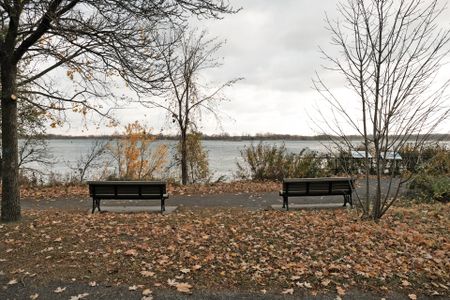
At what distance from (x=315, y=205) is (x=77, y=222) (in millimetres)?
5942

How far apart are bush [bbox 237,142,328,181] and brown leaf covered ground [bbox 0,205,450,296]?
9.53 metres

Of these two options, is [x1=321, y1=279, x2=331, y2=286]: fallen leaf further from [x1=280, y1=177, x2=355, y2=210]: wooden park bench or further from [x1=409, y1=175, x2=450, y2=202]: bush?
[x1=409, y1=175, x2=450, y2=202]: bush

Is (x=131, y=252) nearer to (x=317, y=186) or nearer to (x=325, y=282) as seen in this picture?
(x=325, y=282)

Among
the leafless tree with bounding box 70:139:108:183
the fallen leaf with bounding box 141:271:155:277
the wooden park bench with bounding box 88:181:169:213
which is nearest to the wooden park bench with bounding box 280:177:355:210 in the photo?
the wooden park bench with bounding box 88:181:169:213

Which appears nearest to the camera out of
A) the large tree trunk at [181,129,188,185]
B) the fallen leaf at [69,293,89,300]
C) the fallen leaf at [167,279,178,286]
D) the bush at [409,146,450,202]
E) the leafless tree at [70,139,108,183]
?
the fallen leaf at [69,293,89,300]

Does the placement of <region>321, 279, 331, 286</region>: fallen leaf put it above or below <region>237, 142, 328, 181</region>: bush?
below

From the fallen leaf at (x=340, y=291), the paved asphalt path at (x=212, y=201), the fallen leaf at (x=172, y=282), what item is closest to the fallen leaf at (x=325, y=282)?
the fallen leaf at (x=340, y=291)

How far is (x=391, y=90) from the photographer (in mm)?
7176

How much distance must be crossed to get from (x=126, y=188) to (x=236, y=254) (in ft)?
15.5

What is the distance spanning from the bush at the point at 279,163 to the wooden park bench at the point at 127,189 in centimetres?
849

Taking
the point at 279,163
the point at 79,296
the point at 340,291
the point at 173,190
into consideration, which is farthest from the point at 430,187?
the point at 79,296

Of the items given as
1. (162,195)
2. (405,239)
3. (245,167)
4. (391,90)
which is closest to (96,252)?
(162,195)

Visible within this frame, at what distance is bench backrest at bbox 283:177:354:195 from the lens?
9.81 meters

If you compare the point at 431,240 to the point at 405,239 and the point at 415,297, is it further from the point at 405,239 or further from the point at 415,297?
the point at 415,297
